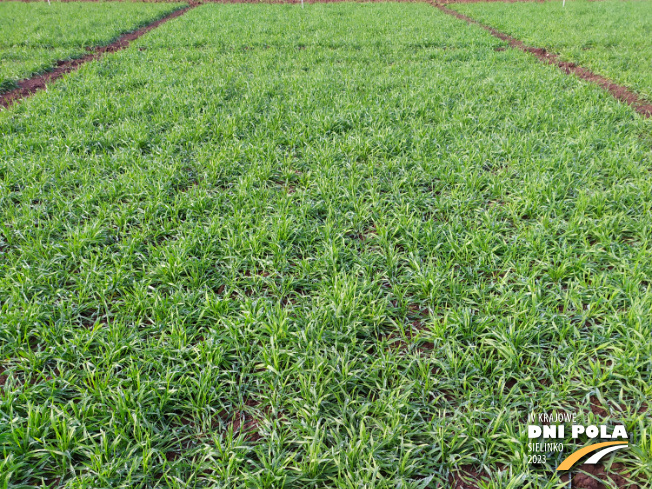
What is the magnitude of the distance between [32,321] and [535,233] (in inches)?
159

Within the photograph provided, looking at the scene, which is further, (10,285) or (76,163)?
(76,163)

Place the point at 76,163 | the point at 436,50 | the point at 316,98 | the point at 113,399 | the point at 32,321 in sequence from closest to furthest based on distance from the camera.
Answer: the point at 113,399 < the point at 32,321 < the point at 76,163 < the point at 316,98 < the point at 436,50

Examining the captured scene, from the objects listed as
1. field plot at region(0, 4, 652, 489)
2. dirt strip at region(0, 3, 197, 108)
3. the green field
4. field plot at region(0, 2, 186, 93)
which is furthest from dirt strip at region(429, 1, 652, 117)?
field plot at region(0, 2, 186, 93)

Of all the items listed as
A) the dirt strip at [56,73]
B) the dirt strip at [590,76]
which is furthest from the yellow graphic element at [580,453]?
the dirt strip at [56,73]

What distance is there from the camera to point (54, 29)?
12.0 m

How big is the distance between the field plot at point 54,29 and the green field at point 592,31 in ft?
39.6

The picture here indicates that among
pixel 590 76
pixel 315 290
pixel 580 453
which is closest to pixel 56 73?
pixel 315 290

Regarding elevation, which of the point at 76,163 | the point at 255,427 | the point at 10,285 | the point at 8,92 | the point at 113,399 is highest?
the point at 8,92

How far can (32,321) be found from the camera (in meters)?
2.77

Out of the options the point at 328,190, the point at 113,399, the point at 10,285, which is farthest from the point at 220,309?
the point at 328,190

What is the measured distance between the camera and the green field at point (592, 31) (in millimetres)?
8758

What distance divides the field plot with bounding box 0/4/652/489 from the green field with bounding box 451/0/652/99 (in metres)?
3.22

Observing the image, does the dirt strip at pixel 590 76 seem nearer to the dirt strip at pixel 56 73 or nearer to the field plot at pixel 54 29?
the dirt strip at pixel 56 73

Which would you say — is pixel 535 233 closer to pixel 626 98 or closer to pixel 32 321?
pixel 32 321
